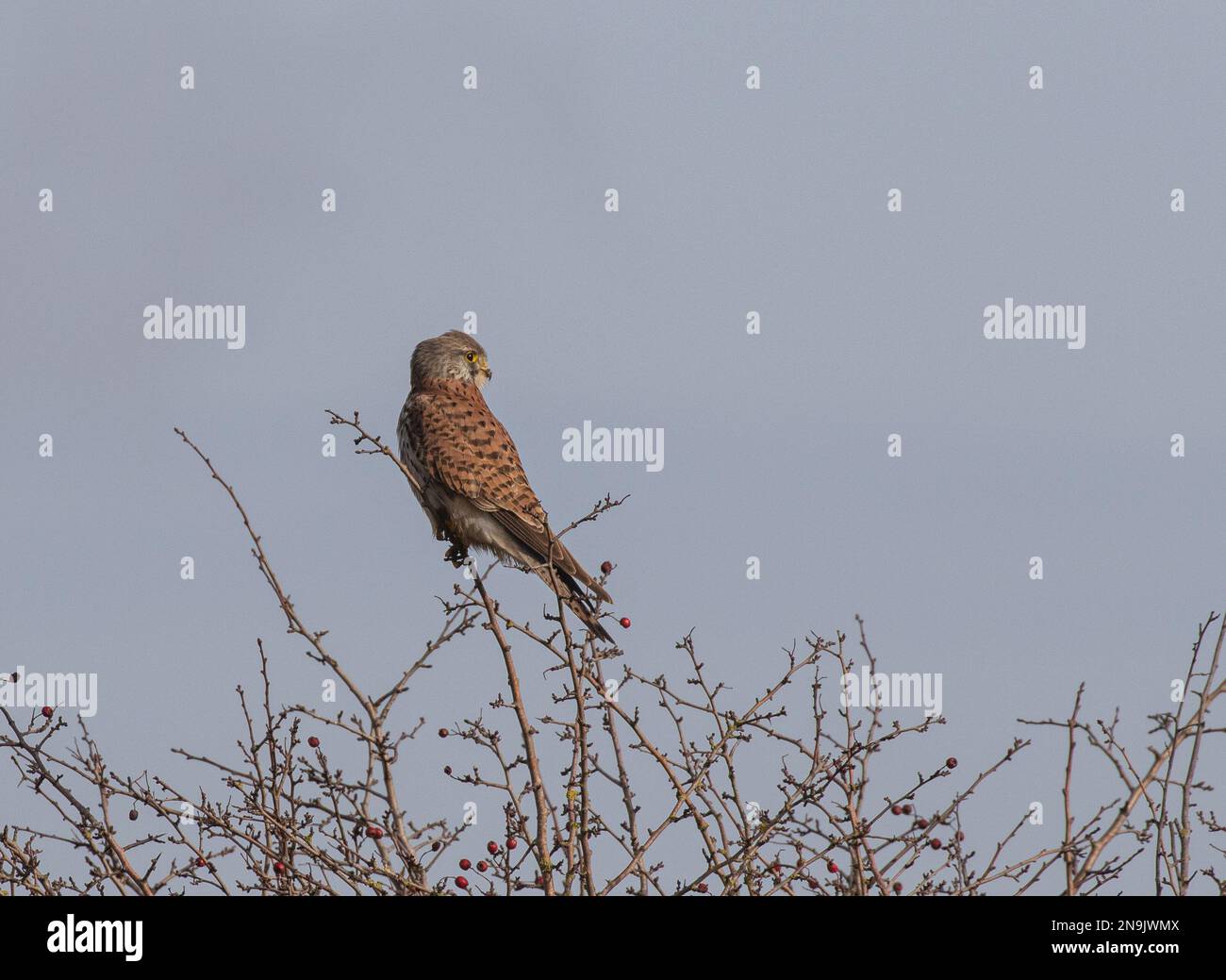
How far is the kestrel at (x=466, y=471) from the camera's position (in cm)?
581

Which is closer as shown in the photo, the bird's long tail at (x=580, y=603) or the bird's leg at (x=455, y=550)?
the bird's long tail at (x=580, y=603)

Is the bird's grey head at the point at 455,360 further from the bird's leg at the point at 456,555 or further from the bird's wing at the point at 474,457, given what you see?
the bird's leg at the point at 456,555

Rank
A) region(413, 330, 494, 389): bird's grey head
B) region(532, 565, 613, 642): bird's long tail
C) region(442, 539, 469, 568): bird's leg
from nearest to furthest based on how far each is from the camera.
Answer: region(532, 565, 613, 642): bird's long tail → region(442, 539, 469, 568): bird's leg → region(413, 330, 494, 389): bird's grey head

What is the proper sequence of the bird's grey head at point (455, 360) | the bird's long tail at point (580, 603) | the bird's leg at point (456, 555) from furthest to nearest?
the bird's grey head at point (455, 360)
the bird's leg at point (456, 555)
the bird's long tail at point (580, 603)

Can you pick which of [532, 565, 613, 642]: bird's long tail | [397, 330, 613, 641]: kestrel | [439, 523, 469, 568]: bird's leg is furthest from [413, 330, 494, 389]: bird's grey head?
[532, 565, 613, 642]: bird's long tail

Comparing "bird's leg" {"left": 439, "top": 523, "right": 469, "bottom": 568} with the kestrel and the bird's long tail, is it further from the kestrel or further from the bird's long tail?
the bird's long tail

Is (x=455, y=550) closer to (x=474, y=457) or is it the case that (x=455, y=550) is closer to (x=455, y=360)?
(x=474, y=457)

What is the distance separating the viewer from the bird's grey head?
6.53 meters

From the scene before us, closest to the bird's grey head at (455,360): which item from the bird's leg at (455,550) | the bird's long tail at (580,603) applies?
the bird's leg at (455,550)

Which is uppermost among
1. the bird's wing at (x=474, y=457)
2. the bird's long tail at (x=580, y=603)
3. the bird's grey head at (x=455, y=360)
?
the bird's grey head at (x=455, y=360)
